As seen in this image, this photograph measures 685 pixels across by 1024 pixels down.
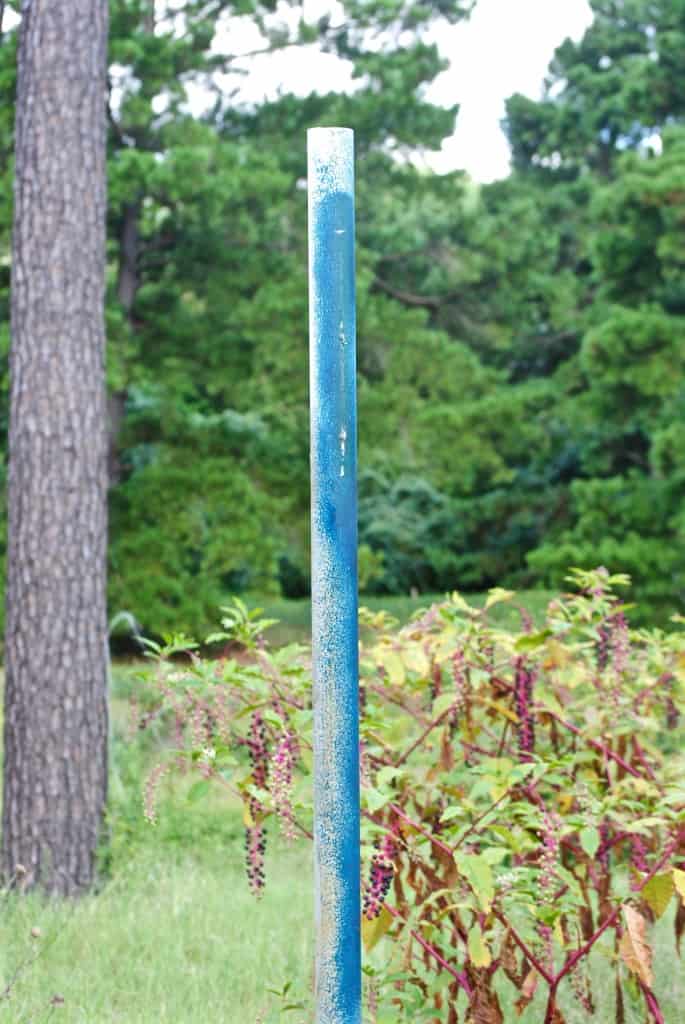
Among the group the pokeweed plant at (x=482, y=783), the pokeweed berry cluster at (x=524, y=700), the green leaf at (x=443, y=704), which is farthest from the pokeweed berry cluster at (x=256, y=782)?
the pokeweed berry cluster at (x=524, y=700)

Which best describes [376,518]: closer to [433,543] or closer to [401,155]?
[433,543]

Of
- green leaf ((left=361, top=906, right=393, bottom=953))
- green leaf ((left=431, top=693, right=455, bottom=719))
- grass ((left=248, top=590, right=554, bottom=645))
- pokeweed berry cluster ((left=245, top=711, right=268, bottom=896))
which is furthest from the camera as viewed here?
grass ((left=248, top=590, right=554, bottom=645))

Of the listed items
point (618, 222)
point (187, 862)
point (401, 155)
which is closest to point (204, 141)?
point (401, 155)

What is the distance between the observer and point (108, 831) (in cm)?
531

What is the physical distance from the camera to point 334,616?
2.24 m

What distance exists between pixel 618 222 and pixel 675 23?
5.76 metres

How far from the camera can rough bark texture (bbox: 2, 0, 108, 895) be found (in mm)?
5098

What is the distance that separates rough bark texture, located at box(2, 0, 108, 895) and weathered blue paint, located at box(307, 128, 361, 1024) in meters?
3.06

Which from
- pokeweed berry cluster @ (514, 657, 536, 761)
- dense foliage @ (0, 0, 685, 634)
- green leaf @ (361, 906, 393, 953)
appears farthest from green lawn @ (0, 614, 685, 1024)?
dense foliage @ (0, 0, 685, 634)

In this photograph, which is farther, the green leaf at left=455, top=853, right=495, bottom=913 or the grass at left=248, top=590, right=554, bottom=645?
the grass at left=248, top=590, right=554, bottom=645

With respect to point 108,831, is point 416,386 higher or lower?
higher

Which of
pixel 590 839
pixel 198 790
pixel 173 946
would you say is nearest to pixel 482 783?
pixel 590 839

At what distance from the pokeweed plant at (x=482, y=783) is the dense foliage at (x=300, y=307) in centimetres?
893

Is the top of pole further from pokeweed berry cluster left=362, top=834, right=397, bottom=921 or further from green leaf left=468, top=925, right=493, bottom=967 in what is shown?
green leaf left=468, top=925, right=493, bottom=967
